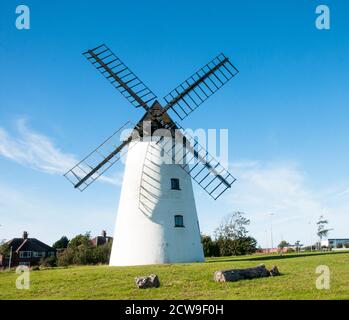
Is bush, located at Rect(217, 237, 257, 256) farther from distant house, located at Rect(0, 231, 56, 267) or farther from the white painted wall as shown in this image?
distant house, located at Rect(0, 231, 56, 267)

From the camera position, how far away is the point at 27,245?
67.8 m

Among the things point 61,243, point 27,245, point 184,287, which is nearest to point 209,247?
point 184,287

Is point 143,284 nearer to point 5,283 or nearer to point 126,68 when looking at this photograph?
point 5,283

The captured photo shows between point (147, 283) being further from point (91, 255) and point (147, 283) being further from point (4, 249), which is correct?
point (4, 249)

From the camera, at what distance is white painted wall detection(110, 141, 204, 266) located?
2305 centimetres

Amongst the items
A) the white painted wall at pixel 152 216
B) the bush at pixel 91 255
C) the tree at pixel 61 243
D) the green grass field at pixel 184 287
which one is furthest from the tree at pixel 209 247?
the tree at pixel 61 243

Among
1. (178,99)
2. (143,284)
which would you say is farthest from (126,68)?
(143,284)

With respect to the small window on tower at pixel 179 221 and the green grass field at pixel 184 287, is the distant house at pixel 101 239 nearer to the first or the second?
the small window on tower at pixel 179 221

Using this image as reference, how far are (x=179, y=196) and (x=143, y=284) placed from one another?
11196mm

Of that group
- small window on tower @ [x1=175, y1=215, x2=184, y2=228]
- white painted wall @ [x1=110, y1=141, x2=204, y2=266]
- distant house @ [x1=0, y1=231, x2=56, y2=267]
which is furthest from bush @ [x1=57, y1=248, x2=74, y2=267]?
small window on tower @ [x1=175, y1=215, x2=184, y2=228]

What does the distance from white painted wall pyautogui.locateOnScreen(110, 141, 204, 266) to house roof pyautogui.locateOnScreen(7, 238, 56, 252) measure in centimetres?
4892

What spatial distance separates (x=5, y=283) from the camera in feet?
56.5

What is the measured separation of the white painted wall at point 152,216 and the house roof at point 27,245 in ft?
161

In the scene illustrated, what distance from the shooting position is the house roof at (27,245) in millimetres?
66706
